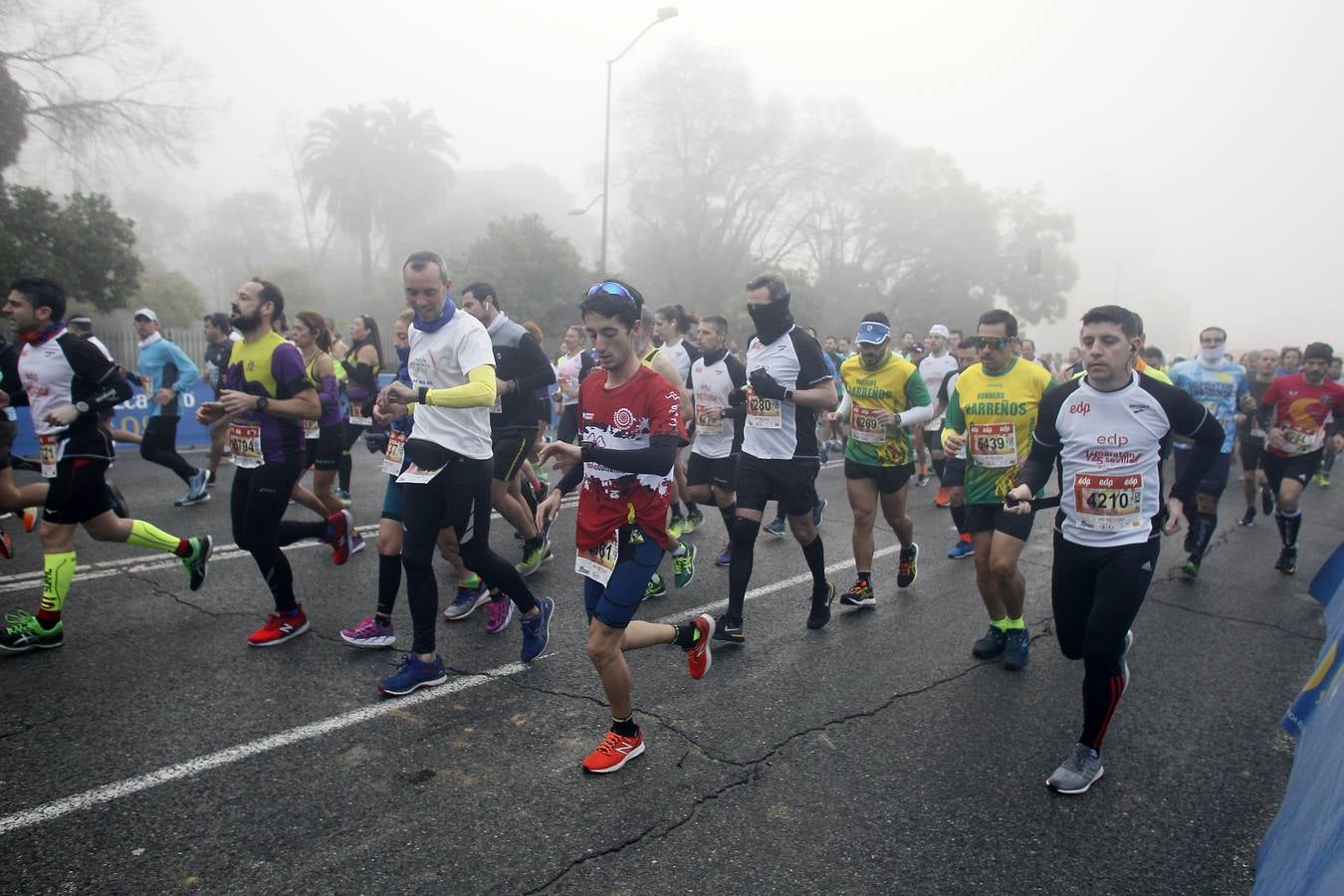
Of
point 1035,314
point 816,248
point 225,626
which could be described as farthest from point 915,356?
point 1035,314

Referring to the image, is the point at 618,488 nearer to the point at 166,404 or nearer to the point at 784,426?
the point at 784,426

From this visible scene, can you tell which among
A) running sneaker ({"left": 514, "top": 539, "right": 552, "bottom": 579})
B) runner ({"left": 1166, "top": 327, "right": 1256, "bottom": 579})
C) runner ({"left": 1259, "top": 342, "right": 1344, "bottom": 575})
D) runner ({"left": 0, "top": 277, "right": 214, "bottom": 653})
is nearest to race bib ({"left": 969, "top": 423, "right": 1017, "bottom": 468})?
running sneaker ({"left": 514, "top": 539, "right": 552, "bottom": 579})

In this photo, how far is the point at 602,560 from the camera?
3586 millimetres

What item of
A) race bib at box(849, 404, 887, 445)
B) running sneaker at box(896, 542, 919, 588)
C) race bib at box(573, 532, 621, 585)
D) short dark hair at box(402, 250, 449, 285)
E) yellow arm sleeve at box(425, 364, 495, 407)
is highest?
short dark hair at box(402, 250, 449, 285)

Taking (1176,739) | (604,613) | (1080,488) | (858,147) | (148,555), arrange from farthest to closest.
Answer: (858,147)
(148,555)
(1176,739)
(1080,488)
(604,613)

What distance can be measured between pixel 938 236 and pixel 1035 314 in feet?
28.8

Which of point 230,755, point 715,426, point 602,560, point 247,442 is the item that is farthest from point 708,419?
point 230,755

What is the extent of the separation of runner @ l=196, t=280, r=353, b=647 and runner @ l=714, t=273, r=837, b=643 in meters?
2.68

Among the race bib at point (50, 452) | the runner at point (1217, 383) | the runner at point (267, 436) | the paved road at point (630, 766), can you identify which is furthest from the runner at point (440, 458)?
the runner at point (1217, 383)

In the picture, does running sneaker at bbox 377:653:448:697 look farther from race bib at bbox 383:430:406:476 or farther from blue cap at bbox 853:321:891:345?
blue cap at bbox 853:321:891:345

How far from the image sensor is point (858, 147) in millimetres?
49594

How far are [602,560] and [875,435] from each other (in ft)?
9.48

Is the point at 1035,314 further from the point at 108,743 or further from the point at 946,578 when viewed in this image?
the point at 108,743

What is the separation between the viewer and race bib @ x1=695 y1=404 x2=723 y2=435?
6371mm
